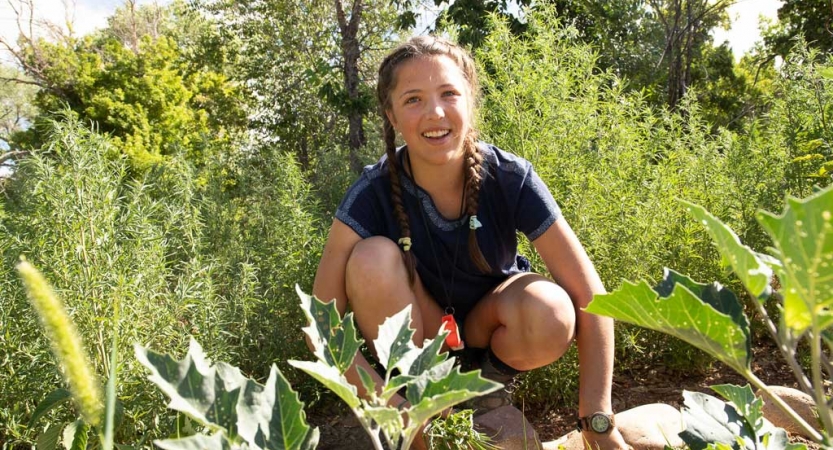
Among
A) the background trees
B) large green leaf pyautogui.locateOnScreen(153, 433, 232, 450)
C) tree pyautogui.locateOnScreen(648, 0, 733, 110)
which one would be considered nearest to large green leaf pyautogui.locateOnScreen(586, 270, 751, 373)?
large green leaf pyautogui.locateOnScreen(153, 433, 232, 450)

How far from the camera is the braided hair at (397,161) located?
2.26 m

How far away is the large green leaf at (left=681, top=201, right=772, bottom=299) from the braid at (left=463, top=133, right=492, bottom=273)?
5.34 feet

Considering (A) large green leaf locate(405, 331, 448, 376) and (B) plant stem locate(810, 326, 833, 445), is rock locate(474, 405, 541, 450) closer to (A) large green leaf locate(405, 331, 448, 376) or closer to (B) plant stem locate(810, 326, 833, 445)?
(A) large green leaf locate(405, 331, 448, 376)

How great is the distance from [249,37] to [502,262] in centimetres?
1030

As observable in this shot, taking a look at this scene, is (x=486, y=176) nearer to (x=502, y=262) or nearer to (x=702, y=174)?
(x=502, y=262)

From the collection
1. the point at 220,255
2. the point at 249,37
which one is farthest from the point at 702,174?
the point at 249,37

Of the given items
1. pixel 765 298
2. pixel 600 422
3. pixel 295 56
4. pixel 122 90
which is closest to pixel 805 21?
pixel 295 56

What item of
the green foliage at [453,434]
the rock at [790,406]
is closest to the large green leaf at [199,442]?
the green foliage at [453,434]

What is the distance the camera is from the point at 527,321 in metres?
2.11

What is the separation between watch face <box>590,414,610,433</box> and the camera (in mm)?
1870

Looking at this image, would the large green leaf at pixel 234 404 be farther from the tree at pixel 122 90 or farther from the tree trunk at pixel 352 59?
the tree at pixel 122 90

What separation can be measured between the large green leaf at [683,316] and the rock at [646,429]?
5.24ft

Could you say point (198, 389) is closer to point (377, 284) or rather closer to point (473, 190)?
point (377, 284)

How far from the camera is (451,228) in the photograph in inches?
91.5
